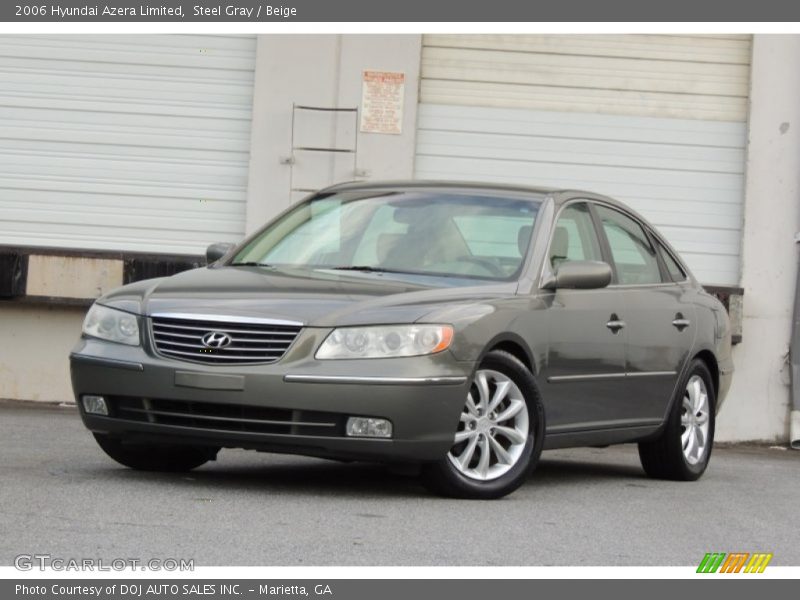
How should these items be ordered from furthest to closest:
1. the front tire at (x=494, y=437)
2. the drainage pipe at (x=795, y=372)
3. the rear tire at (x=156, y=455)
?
the drainage pipe at (x=795, y=372) → the rear tire at (x=156, y=455) → the front tire at (x=494, y=437)

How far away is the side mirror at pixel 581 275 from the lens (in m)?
9.05

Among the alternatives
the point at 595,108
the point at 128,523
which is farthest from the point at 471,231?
the point at 595,108

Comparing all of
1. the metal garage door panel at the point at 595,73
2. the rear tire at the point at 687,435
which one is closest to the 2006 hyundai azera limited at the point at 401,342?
the rear tire at the point at 687,435

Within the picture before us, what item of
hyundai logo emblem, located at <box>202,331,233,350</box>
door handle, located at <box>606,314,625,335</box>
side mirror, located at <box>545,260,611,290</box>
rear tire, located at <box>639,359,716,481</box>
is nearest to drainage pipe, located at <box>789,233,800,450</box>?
rear tire, located at <box>639,359,716,481</box>

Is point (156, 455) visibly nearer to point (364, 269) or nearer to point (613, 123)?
point (364, 269)

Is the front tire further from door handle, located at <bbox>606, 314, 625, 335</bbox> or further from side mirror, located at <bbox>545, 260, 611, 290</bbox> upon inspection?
door handle, located at <bbox>606, 314, 625, 335</bbox>

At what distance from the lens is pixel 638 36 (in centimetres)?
1644

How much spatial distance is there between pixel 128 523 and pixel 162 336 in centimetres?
151

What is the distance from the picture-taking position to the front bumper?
7918 mm

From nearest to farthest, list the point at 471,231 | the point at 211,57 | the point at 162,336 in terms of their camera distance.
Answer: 1. the point at 162,336
2. the point at 471,231
3. the point at 211,57

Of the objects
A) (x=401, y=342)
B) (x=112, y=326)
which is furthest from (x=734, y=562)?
(x=112, y=326)

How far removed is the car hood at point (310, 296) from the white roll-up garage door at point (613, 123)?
7.61 m

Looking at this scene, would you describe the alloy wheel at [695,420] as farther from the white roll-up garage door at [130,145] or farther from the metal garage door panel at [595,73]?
the white roll-up garage door at [130,145]

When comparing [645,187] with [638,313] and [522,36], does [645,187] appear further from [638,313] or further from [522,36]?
[638,313]
